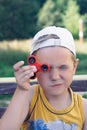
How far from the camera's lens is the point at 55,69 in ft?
6.66

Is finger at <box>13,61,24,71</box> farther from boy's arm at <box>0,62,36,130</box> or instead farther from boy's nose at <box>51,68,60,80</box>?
boy's nose at <box>51,68,60,80</box>

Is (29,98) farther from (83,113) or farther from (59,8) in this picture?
(59,8)

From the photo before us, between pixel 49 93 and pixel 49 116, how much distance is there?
145mm

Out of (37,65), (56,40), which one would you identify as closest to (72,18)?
(56,40)

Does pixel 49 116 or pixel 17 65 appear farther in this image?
pixel 49 116

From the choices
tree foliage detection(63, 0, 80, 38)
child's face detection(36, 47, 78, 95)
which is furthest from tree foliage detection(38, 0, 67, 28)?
child's face detection(36, 47, 78, 95)

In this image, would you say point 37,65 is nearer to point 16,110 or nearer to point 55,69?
point 55,69

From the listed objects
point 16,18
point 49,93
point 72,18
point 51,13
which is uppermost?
point 51,13

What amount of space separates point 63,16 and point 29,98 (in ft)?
64.2

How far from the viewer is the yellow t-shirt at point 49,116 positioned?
7.20 feet

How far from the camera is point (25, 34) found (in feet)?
65.5

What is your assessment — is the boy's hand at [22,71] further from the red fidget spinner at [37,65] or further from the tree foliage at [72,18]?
the tree foliage at [72,18]

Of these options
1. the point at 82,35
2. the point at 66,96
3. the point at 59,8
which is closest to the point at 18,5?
the point at 59,8

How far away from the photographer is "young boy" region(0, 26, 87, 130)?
202cm
